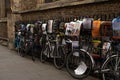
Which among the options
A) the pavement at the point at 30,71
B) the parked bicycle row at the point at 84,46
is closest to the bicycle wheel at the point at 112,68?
the parked bicycle row at the point at 84,46

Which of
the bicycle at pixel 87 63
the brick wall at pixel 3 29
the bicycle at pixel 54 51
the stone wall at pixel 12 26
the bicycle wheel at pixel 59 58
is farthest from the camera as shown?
the brick wall at pixel 3 29

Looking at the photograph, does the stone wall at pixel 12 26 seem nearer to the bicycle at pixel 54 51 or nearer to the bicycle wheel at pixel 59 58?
the bicycle at pixel 54 51

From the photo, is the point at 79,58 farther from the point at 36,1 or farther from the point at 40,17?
the point at 36,1

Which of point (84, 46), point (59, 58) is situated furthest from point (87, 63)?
point (59, 58)

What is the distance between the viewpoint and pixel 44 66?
10328 mm

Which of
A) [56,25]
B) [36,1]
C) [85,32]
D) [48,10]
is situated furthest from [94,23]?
[36,1]

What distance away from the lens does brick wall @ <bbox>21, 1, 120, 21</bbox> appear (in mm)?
8625

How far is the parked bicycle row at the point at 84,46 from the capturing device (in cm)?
721

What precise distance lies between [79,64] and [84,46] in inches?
23.7

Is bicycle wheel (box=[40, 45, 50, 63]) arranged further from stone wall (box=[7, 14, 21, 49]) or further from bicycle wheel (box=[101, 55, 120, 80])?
stone wall (box=[7, 14, 21, 49])

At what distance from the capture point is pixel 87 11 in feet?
33.2

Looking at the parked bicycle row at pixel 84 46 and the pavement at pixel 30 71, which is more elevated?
the parked bicycle row at pixel 84 46

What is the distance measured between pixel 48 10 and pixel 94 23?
568 centimetres

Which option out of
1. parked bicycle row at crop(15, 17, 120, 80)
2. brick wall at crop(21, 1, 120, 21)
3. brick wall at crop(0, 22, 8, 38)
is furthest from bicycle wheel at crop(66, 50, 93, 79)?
brick wall at crop(0, 22, 8, 38)
